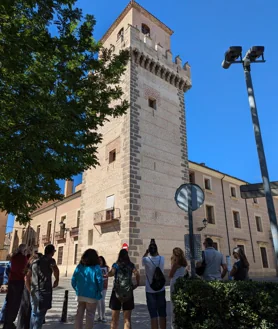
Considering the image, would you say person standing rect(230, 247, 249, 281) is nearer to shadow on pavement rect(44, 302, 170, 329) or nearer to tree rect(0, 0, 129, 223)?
shadow on pavement rect(44, 302, 170, 329)

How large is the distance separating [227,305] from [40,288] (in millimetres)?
3135

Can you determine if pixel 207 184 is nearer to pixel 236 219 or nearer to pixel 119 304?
pixel 236 219

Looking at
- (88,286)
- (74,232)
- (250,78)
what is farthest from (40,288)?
(74,232)

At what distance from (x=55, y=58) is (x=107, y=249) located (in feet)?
39.0

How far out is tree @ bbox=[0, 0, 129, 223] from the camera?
4.89 metres

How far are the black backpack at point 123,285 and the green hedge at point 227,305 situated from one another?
35.3 inches

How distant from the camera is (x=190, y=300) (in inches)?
171

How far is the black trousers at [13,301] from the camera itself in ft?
18.5

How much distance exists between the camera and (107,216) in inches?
639

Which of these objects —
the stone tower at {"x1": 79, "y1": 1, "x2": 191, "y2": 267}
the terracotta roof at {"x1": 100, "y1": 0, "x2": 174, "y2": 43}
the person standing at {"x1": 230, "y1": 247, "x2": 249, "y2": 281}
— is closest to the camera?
the person standing at {"x1": 230, "y1": 247, "x2": 249, "y2": 281}

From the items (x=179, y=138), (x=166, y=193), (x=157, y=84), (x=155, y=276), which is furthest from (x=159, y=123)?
(x=155, y=276)

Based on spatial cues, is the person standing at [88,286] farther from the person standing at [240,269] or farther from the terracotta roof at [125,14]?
the terracotta roof at [125,14]

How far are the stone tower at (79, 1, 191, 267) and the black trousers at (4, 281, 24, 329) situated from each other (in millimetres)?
8711

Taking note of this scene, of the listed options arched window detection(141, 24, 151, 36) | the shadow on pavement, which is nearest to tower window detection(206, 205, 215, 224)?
arched window detection(141, 24, 151, 36)
